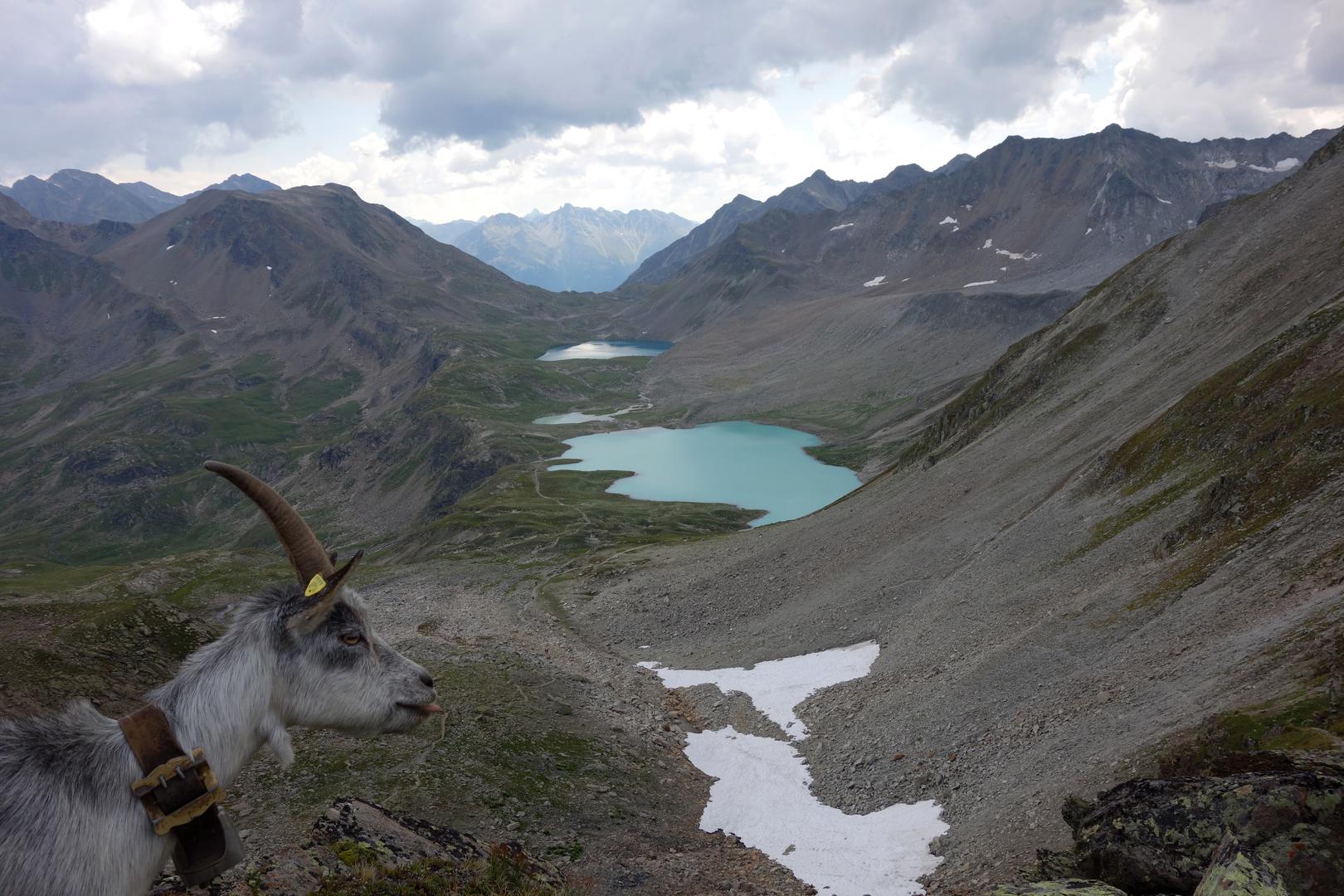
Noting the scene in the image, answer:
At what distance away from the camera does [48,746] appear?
4.70m

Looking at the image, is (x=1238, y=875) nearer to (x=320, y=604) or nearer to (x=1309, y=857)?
(x=1309, y=857)

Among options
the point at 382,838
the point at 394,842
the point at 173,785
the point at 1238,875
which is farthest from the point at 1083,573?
the point at 173,785

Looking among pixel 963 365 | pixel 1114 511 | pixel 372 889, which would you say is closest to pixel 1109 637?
pixel 1114 511

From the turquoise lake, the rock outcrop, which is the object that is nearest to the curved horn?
the rock outcrop

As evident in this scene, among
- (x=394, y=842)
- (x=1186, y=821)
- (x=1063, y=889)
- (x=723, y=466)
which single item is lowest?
(x=723, y=466)

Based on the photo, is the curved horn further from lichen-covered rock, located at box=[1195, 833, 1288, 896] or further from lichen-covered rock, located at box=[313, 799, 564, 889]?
lichen-covered rock, located at box=[1195, 833, 1288, 896]

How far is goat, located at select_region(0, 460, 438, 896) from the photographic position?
14.6 ft

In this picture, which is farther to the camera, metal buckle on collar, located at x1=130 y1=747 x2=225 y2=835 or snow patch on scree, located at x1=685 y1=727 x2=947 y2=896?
snow patch on scree, located at x1=685 y1=727 x2=947 y2=896

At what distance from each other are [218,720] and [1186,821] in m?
10.7

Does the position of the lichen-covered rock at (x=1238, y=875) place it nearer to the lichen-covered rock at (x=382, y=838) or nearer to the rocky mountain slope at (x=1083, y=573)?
the rocky mountain slope at (x=1083, y=573)

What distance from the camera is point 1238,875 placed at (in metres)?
7.54

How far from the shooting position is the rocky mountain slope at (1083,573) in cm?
1820

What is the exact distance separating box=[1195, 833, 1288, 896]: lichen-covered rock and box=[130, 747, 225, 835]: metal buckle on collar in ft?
30.0

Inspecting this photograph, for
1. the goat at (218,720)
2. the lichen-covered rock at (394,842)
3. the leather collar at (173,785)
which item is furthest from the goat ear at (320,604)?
the lichen-covered rock at (394,842)
